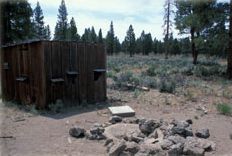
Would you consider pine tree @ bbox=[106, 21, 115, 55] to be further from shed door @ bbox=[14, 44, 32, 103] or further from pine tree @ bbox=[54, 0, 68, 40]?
shed door @ bbox=[14, 44, 32, 103]

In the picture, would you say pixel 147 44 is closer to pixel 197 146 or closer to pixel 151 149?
pixel 197 146

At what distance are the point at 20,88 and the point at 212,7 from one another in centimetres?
1313

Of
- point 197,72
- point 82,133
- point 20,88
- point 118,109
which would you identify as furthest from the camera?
point 197,72

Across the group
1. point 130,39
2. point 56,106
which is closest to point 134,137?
point 56,106

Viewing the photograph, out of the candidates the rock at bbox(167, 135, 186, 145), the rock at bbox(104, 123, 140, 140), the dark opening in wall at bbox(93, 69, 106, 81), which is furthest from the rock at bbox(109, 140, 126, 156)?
the dark opening in wall at bbox(93, 69, 106, 81)

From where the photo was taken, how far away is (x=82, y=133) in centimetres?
793

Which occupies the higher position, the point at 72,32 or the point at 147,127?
the point at 72,32

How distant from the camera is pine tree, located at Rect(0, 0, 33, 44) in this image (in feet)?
70.4

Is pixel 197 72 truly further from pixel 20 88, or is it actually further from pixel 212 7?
pixel 20 88

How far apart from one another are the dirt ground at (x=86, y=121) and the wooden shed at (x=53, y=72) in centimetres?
63

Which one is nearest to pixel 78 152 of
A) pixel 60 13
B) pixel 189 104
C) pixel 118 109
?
pixel 118 109

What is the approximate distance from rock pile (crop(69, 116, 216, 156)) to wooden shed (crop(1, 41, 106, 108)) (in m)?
3.40

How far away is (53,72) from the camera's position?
1145 cm

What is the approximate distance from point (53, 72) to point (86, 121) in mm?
2635
